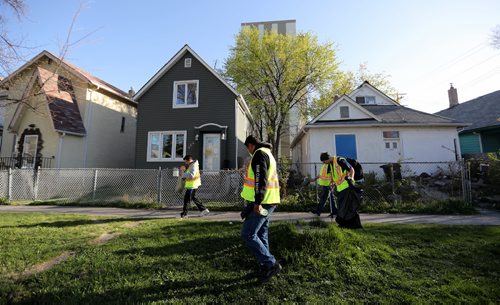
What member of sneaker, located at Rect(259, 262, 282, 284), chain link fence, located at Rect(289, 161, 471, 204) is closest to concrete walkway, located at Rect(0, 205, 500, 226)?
chain link fence, located at Rect(289, 161, 471, 204)

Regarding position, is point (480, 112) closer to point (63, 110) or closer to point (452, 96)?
point (452, 96)

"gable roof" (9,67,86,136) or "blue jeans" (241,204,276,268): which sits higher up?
"gable roof" (9,67,86,136)

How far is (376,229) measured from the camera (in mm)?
5758

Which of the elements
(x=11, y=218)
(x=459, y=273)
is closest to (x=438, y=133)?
(x=459, y=273)

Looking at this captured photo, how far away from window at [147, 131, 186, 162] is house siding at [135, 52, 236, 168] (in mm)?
249

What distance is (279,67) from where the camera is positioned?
839 inches

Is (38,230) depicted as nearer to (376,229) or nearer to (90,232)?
(90,232)

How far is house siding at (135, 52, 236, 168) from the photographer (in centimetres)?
1492

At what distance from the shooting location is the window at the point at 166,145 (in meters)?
15.2

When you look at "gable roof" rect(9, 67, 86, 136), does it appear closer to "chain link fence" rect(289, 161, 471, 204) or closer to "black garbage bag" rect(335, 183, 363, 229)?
"chain link fence" rect(289, 161, 471, 204)

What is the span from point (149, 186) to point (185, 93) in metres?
6.57

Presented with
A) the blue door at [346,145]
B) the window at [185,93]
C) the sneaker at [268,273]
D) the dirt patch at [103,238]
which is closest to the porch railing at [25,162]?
the window at [185,93]

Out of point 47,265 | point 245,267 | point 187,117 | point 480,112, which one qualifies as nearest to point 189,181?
point 47,265

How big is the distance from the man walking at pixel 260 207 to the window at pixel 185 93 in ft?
41.9
